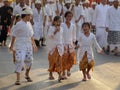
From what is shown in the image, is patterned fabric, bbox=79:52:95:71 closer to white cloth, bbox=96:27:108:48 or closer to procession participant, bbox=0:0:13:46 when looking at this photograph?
white cloth, bbox=96:27:108:48

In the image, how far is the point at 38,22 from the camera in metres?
17.0

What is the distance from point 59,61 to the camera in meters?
9.98

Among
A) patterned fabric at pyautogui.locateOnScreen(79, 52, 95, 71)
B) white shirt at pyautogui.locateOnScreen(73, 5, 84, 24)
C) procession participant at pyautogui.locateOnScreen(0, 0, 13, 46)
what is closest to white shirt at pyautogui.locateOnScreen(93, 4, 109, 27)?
white shirt at pyautogui.locateOnScreen(73, 5, 84, 24)

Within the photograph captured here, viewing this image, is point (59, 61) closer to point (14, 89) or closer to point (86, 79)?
point (86, 79)

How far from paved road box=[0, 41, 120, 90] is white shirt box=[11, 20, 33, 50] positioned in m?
0.85

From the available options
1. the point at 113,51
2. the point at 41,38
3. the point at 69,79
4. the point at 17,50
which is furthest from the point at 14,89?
the point at 41,38

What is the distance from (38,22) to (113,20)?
324cm

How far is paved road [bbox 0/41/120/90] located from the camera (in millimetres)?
9289

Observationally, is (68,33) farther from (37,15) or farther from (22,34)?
(37,15)

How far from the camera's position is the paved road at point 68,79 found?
9289mm

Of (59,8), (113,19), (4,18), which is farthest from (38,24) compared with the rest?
(113,19)

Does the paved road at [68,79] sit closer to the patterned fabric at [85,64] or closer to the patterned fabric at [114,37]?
the patterned fabric at [85,64]

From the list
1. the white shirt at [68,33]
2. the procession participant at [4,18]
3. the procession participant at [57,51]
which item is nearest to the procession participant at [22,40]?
the procession participant at [57,51]

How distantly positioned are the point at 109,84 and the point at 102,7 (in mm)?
7356
